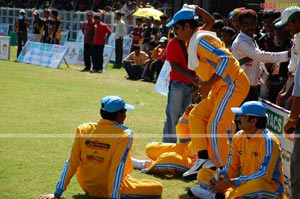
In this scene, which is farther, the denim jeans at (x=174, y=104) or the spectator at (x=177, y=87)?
the denim jeans at (x=174, y=104)

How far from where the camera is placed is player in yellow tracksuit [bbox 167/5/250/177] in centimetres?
721

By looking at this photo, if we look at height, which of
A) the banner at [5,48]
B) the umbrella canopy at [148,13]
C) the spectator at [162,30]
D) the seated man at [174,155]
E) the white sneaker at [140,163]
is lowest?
the banner at [5,48]

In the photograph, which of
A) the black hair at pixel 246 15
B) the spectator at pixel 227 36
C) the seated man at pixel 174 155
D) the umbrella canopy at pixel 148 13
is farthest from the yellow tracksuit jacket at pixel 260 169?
the umbrella canopy at pixel 148 13

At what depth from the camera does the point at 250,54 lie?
26.3 ft

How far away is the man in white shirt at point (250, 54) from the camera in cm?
801

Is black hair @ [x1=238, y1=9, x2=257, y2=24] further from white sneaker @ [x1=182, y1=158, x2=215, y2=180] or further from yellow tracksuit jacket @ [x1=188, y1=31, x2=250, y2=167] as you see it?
white sneaker @ [x1=182, y1=158, x2=215, y2=180]

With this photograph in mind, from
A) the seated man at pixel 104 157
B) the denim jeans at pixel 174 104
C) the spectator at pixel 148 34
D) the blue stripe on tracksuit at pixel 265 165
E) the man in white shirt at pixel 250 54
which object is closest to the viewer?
the blue stripe on tracksuit at pixel 265 165

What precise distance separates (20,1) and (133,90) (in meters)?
26.3

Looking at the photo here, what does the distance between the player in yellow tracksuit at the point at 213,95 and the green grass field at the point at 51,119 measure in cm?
52

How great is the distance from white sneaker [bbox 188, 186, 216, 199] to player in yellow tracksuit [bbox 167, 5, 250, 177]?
0.54 metres

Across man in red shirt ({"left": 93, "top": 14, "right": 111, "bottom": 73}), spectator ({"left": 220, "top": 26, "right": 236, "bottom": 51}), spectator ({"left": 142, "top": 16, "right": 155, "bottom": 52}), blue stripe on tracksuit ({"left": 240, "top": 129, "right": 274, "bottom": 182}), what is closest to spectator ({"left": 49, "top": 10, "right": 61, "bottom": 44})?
spectator ({"left": 142, "top": 16, "right": 155, "bottom": 52})

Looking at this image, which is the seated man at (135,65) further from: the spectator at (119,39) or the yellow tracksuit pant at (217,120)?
the yellow tracksuit pant at (217,120)

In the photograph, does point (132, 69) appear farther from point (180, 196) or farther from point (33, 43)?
point (180, 196)

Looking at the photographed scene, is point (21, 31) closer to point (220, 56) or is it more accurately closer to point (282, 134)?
point (220, 56)
